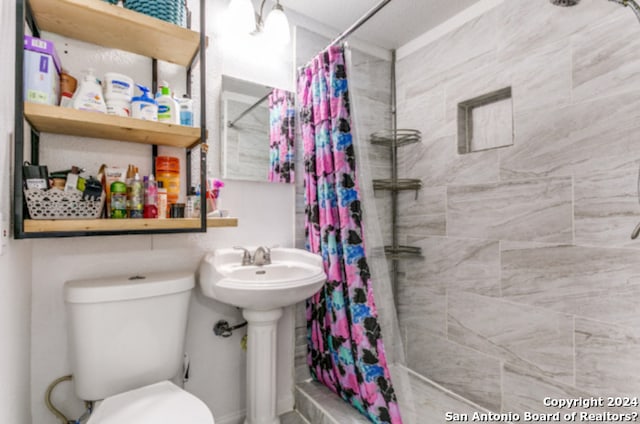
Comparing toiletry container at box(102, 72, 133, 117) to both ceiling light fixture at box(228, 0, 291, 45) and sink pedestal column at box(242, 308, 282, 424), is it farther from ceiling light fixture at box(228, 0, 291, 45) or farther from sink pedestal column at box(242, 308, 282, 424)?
sink pedestal column at box(242, 308, 282, 424)

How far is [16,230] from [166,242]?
0.57 m

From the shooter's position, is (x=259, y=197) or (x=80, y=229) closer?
(x=80, y=229)

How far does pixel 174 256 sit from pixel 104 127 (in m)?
0.62

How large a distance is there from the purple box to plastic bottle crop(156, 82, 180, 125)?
0.33 metres

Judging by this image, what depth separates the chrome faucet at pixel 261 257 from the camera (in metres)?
1.58

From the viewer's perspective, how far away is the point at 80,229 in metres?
1.06

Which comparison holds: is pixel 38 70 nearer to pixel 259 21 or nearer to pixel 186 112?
pixel 186 112

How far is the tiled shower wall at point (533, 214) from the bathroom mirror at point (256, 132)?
0.89m

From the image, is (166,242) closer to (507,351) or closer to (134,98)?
(134,98)

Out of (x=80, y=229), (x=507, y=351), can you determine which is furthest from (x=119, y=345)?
(x=507, y=351)

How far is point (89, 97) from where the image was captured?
3.68 ft

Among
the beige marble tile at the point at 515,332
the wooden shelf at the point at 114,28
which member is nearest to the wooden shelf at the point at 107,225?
the wooden shelf at the point at 114,28

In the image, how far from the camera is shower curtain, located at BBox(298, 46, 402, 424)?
1431mm

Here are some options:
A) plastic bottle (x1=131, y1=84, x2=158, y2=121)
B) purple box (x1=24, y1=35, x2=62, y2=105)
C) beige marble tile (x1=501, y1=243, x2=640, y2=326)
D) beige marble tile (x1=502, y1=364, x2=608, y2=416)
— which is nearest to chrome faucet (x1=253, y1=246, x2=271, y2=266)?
plastic bottle (x1=131, y1=84, x2=158, y2=121)
